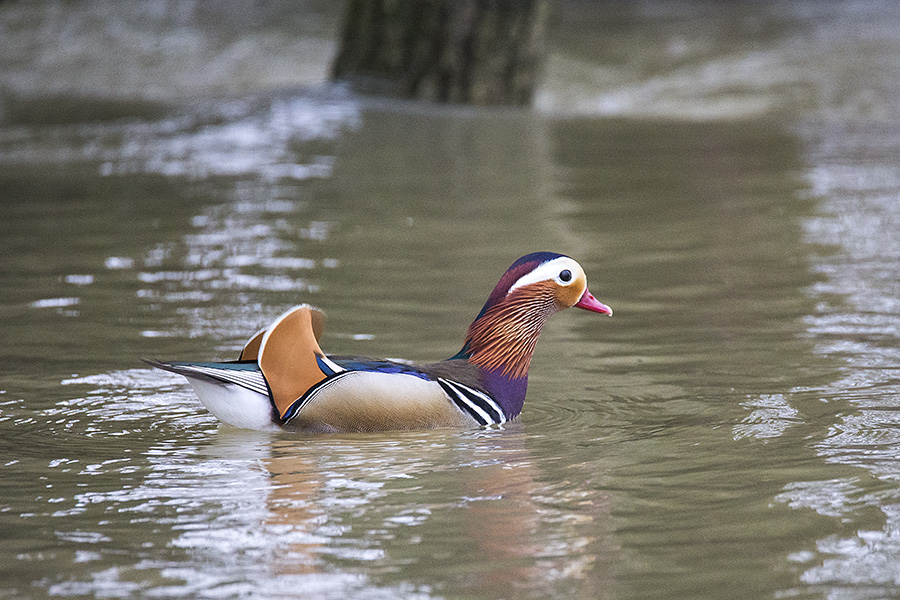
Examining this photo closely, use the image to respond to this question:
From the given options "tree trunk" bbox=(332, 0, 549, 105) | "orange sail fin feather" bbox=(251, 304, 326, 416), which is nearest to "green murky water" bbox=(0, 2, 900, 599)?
"orange sail fin feather" bbox=(251, 304, 326, 416)

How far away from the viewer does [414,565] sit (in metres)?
3.52

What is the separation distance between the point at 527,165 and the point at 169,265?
13.8 ft

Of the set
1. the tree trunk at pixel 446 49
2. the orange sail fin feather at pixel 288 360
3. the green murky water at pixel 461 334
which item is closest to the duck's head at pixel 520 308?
the green murky water at pixel 461 334

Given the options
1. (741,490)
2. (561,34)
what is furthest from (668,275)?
(561,34)

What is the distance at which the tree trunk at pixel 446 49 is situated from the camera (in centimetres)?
1427

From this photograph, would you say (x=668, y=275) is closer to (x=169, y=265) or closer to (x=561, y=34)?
(x=169, y=265)

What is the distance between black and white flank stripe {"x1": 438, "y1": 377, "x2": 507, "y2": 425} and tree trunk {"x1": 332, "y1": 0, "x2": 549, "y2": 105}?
9.83 metres

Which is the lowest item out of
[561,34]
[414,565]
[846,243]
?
[414,565]

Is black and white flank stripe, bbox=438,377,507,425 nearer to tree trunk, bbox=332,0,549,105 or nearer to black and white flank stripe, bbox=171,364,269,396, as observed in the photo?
black and white flank stripe, bbox=171,364,269,396

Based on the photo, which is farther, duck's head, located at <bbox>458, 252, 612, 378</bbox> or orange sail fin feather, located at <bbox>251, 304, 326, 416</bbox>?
duck's head, located at <bbox>458, 252, 612, 378</bbox>

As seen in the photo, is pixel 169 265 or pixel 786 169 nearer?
pixel 169 265

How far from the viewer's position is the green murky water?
361cm

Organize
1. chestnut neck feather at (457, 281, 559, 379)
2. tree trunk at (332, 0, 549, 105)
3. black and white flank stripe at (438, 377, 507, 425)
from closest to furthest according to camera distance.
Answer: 1. black and white flank stripe at (438, 377, 507, 425)
2. chestnut neck feather at (457, 281, 559, 379)
3. tree trunk at (332, 0, 549, 105)

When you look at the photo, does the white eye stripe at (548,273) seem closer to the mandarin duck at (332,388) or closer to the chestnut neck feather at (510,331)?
the chestnut neck feather at (510,331)
